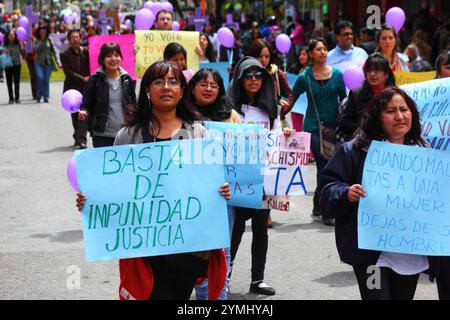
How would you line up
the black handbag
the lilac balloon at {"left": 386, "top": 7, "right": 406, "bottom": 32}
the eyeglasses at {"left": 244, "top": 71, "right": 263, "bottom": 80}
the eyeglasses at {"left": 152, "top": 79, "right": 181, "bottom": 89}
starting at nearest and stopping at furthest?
the eyeglasses at {"left": 152, "top": 79, "right": 181, "bottom": 89} < the eyeglasses at {"left": 244, "top": 71, "right": 263, "bottom": 80} < the black handbag < the lilac balloon at {"left": 386, "top": 7, "right": 406, "bottom": 32}

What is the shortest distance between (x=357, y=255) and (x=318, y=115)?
4633 mm

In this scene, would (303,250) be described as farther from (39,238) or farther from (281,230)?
(39,238)

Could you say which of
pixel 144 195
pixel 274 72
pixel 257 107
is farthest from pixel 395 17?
pixel 144 195

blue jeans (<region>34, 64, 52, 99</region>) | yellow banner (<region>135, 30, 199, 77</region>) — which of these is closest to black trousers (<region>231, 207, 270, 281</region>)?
yellow banner (<region>135, 30, 199, 77</region>)

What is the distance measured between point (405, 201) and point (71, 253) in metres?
3.94

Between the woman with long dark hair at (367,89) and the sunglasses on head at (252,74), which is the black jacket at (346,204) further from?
the sunglasses on head at (252,74)

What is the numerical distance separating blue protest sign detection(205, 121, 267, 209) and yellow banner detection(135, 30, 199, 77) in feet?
17.4

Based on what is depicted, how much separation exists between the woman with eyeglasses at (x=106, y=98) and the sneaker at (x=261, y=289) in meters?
2.23

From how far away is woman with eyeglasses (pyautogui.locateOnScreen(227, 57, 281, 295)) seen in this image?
6641 mm

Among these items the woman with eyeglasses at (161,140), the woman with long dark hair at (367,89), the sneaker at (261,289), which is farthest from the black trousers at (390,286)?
the woman with long dark hair at (367,89)

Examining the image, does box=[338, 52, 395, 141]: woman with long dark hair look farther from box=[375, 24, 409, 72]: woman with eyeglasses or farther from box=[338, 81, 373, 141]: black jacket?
box=[375, 24, 409, 72]: woman with eyeglasses

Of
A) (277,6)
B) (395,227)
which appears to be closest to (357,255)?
(395,227)

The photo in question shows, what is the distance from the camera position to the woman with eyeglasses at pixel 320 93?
905cm

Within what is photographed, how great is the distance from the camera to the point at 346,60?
420 inches
